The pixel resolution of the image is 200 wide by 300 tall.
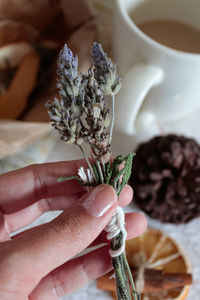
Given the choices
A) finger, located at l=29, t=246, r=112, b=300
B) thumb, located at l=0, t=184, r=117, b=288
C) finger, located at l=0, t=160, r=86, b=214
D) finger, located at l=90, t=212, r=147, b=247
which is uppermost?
thumb, located at l=0, t=184, r=117, b=288

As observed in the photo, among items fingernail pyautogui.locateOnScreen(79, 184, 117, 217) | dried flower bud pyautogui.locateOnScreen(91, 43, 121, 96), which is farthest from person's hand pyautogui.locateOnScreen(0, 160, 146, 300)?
dried flower bud pyautogui.locateOnScreen(91, 43, 121, 96)

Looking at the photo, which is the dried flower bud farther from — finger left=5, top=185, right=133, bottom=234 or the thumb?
finger left=5, top=185, right=133, bottom=234

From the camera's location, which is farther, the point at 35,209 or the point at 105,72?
the point at 35,209

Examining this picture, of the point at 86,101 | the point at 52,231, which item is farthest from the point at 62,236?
the point at 86,101

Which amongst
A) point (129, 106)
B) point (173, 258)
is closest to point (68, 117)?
point (129, 106)

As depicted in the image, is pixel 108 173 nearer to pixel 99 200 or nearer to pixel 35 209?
pixel 99 200

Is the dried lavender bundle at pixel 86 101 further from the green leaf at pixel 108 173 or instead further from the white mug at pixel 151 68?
the white mug at pixel 151 68

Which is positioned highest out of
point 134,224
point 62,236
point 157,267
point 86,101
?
point 86,101

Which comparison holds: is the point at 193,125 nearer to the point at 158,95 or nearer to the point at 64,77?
the point at 158,95
